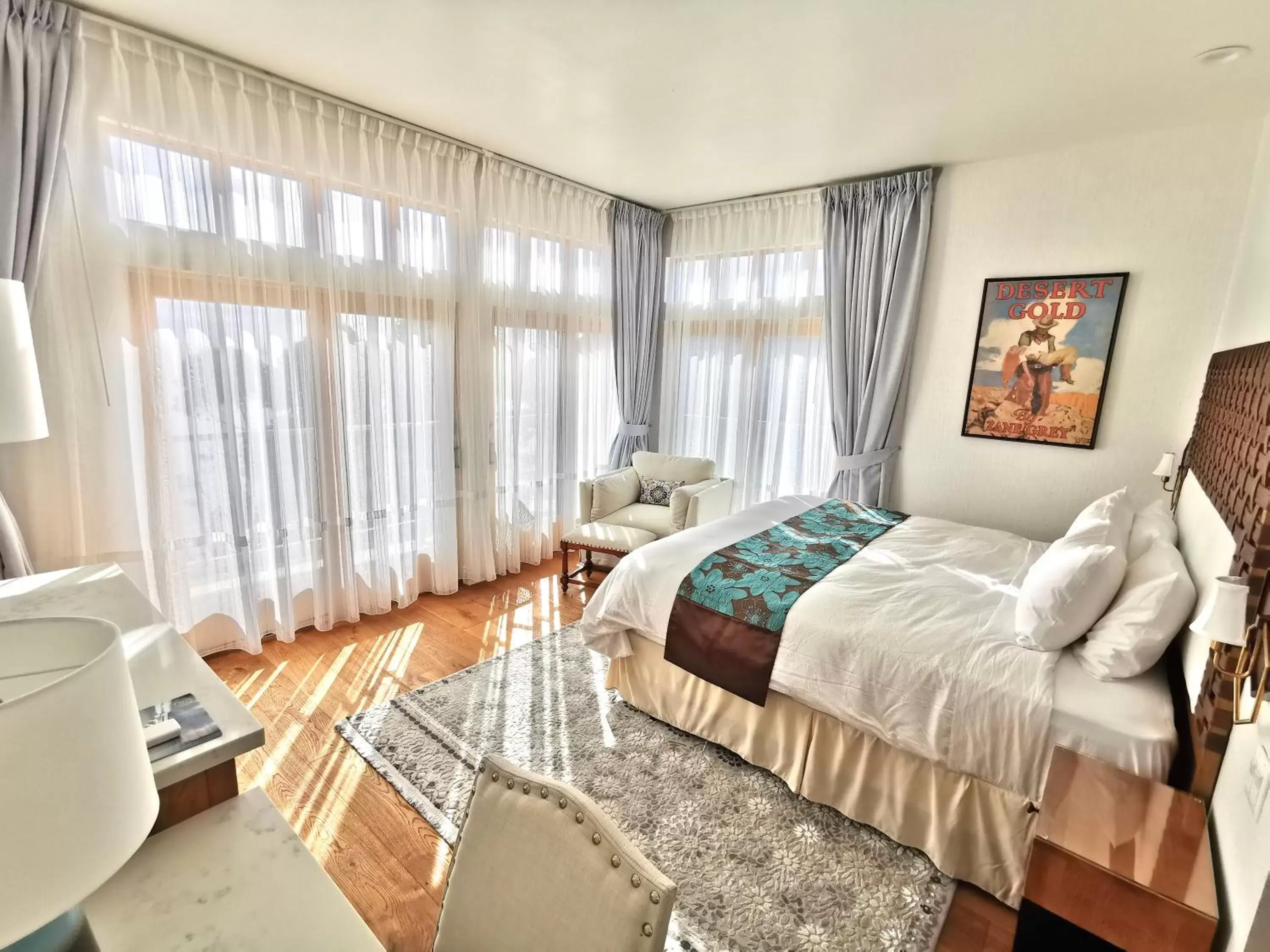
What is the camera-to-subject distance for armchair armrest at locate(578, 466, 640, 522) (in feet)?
13.3

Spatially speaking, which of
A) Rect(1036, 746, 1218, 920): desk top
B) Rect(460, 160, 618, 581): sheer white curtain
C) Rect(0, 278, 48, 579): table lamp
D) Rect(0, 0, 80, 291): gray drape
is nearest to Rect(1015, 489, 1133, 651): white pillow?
Rect(1036, 746, 1218, 920): desk top

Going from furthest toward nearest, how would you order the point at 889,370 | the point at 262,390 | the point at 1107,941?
the point at 889,370 → the point at 262,390 → the point at 1107,941

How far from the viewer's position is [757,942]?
162 cm

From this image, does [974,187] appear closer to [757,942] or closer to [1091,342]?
[1091,342]

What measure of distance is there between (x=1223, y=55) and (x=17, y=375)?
3.97m

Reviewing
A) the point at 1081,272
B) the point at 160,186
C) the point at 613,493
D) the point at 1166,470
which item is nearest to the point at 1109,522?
the point at 1166,470

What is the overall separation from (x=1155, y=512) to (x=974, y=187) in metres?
2.07

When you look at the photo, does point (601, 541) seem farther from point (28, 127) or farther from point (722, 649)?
point (28, 127)

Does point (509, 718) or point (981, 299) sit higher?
point (981, 299)

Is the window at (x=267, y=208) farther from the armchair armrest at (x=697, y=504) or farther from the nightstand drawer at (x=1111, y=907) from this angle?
the nightstand drawer at (x=1111, y=907)

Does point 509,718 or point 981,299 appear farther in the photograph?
point 981,299

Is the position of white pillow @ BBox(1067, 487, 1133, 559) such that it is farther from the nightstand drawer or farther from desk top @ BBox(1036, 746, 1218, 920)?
the nightstand drawer

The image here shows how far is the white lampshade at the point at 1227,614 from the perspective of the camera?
1.09 metres

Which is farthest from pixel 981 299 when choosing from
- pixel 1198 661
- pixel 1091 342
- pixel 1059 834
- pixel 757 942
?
pixel 757 942
